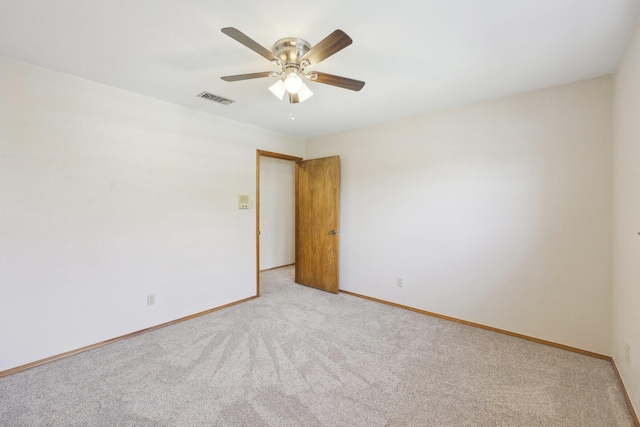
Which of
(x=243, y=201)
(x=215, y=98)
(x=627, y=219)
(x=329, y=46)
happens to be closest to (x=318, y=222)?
(x=243, y=201)

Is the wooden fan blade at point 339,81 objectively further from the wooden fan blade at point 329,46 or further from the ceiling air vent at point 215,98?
the ceiling air vent at point 215,98

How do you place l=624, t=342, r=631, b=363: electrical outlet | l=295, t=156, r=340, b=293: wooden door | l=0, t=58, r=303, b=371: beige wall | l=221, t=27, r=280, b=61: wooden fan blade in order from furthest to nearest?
l=295, t=156, r=340, b=293: wooden door
l=0, t=58, r=303, b=371: beige wall
l=624, t=342, r=631, b=363: electrical outlet
l=221, t=27, r=280, b=61: wooden fan blade

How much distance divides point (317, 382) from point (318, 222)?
2.45 metres

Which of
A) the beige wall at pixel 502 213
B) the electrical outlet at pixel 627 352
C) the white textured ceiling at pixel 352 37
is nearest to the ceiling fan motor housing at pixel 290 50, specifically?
the white textured ceiling at pixel 352 37

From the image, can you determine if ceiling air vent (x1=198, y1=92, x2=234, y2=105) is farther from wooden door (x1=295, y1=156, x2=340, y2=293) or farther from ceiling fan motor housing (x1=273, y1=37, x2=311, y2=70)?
wooden door (x1=295, y1=156, x2=340, y2=293)

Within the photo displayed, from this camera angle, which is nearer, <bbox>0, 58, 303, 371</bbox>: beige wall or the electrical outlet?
the electrical outlet

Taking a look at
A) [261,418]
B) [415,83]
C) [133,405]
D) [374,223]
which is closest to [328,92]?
[415,83]

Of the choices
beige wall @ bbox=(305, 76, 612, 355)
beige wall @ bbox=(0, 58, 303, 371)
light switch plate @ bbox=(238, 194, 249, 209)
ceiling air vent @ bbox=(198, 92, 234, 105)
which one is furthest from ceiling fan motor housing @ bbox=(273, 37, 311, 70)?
light switch plate @ bbox=(238, 194, 249, 209)

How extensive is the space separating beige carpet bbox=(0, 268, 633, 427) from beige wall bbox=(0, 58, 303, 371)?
327 millimetres

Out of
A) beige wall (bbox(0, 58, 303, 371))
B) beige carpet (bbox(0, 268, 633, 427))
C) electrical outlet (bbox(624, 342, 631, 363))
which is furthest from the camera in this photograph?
beige wall (bbox(0, 58, 303, 371))

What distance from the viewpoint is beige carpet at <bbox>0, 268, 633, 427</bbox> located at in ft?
5.41

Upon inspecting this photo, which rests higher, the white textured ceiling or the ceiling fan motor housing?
the white textured ceiling

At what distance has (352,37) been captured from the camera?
1785mm

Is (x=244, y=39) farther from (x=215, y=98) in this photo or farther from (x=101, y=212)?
(x=101, y=212)
